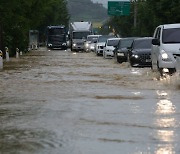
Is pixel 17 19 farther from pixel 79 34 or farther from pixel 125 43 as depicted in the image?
pixel 79 34

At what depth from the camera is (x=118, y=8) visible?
79.0 metres

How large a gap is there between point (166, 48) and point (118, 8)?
198 ft

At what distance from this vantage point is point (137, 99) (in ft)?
46.8

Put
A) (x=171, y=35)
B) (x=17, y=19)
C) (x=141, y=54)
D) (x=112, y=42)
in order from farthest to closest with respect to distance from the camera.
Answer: (x=17, y=19), (x=112, y=42), (x=141, y=54), (x=171, y=35)

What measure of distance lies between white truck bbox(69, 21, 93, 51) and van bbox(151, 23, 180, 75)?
47567 millimetres

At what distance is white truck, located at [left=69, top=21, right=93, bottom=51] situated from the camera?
227 feet

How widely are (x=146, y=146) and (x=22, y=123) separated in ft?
9.82

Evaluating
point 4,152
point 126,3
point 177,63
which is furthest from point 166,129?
point 126,3

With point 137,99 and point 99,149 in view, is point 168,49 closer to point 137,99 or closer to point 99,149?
point 137,99

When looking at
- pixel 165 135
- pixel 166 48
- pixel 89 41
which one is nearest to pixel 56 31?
pixel 89 41

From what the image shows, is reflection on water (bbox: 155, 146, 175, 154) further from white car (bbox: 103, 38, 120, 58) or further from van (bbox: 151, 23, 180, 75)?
white car (bbox: 103, 38, 120, 58)

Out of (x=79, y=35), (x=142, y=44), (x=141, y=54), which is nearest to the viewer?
(x=141, y=54)

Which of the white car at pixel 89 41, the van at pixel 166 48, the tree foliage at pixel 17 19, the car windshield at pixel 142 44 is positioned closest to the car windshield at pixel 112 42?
the tree foliage at pixel 17 19

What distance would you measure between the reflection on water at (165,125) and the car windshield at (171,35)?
5426mm
